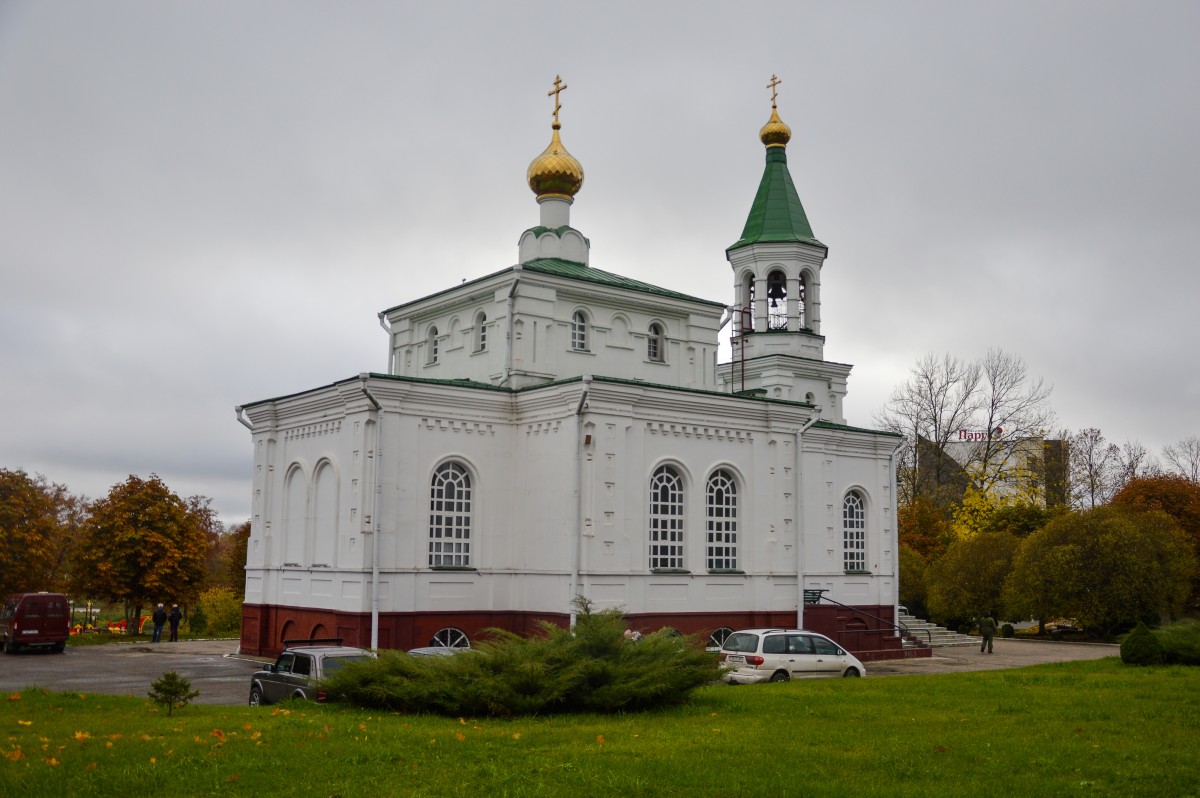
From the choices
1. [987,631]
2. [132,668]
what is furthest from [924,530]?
[132,668]

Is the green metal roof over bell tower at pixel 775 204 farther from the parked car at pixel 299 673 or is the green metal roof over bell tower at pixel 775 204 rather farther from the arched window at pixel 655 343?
the parked car at pixel 299 673

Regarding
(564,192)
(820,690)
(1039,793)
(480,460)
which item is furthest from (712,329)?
(1039,793)

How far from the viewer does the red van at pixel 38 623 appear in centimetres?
2770

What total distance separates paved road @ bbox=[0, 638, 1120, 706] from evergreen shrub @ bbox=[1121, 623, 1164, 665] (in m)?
2.70

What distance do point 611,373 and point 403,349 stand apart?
20.2 ft

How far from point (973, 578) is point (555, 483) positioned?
19.5 metres

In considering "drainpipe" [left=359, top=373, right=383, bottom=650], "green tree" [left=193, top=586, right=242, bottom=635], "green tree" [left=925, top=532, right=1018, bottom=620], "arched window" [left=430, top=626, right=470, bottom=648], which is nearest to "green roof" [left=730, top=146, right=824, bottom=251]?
"green tree" [left=925, top=532, right=1018, bottom=620]

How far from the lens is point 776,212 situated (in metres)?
34.6

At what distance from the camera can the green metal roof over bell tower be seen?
34.0 m

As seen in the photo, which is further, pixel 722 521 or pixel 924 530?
pixel 924 530

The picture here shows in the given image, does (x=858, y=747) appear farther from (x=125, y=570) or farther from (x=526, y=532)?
(x=125, y=570)

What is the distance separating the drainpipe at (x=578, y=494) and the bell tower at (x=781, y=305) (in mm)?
10127

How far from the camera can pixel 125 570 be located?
1475 inches

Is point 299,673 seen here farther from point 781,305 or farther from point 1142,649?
point 781,305
